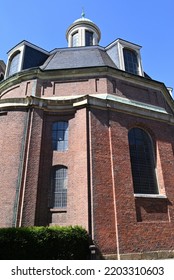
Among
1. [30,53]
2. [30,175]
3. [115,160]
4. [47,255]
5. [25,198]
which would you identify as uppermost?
[30,53]

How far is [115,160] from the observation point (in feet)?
37.1

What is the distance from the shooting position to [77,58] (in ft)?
54.6

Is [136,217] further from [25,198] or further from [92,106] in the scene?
[92,106]

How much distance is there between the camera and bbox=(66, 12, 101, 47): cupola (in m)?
24.5

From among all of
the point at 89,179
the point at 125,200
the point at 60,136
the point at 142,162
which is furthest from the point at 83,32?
the point at 125,200

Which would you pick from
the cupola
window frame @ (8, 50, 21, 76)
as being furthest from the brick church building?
the cupola

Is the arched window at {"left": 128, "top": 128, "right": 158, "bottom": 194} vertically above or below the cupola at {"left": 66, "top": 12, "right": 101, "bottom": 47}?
below

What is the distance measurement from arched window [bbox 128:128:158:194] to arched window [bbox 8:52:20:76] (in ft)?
33.1

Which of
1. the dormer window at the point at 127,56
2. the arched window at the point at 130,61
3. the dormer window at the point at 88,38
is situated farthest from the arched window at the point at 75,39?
the arched window at the point at 130,61

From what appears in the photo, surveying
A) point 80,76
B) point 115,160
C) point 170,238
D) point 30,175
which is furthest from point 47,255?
point 80,76

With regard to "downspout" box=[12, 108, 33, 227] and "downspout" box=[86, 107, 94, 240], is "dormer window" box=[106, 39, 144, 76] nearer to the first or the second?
"downspout" box=[86, 107, 94, 240]

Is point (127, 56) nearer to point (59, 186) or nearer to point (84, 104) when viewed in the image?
point (84, 104)

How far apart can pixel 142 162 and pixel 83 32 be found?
18.6 meters

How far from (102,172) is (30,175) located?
3.64 metres
